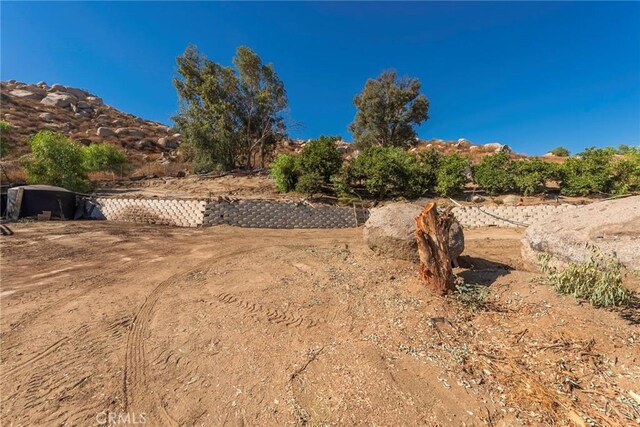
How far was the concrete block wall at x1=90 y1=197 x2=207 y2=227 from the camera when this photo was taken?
463 inches

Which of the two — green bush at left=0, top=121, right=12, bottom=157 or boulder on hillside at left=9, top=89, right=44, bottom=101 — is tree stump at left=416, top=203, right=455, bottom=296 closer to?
green bush at left=0, top=121, right=12, bottom=157

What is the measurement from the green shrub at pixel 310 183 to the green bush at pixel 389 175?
103cm

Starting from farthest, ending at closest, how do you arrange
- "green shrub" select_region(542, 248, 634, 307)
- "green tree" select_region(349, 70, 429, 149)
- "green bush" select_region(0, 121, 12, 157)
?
"green tree" select_region(349, 70, 429, 149)
"green bush" select_region(0, 121, 12, 157)
"green shrub" select_region(542, 248, 634, 307)

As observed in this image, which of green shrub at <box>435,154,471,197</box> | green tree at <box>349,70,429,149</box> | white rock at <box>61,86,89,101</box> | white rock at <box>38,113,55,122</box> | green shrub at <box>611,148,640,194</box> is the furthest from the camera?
white rock at <box>61,86,89,101</box>

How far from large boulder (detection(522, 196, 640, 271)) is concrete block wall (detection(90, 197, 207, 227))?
11.4 m

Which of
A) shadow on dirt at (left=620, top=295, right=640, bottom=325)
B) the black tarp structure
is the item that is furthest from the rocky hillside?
shadow on dirt at (left=620, top=295, right=640, bottom=325)

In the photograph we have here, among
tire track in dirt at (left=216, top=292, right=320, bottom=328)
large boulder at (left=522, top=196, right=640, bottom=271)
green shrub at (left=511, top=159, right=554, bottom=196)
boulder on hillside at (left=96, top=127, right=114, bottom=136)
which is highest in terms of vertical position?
boulder on hillside at (left=96, top=127, right=114, bottom=136)

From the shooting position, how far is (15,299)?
15.3 ft

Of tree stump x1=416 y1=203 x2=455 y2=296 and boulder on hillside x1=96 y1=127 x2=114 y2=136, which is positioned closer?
tree stump x1=416 y1=203 x2=455 y2=296

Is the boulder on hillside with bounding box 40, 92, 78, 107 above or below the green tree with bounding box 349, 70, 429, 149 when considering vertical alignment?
above

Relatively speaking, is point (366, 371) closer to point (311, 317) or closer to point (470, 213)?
point (311, 317)

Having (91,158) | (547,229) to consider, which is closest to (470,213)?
(547,229)


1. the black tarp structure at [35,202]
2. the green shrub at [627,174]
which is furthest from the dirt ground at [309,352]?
the green shrub at [627,174]

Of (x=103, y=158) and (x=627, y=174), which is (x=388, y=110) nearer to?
(x=627, y=174)
